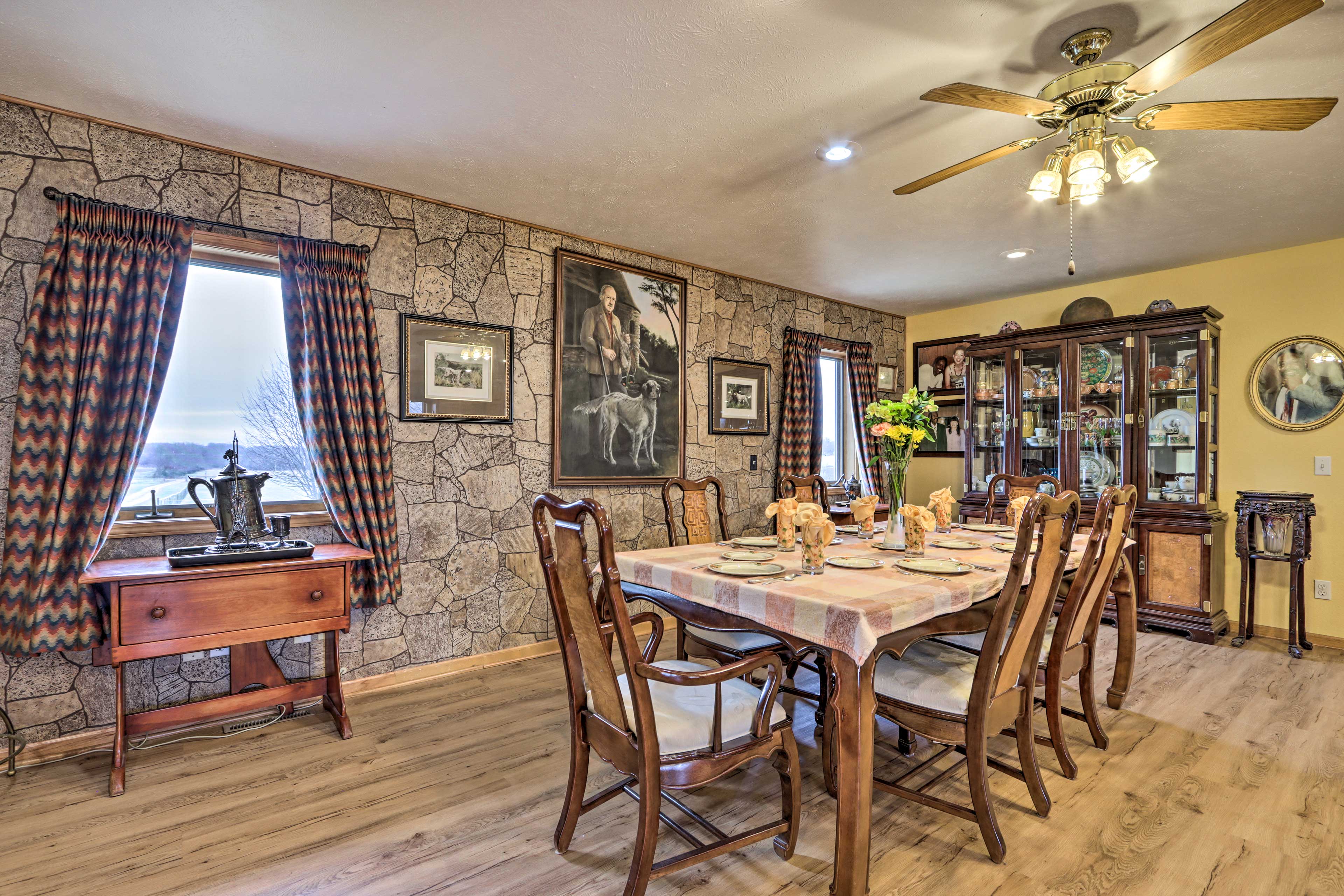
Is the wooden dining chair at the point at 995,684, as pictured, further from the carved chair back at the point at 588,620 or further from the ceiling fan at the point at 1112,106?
the ceiling fan at the point at 1112,106

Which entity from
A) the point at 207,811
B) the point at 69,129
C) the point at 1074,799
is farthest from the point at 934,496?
the point at 69,129

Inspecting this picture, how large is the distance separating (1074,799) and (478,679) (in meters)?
2.66

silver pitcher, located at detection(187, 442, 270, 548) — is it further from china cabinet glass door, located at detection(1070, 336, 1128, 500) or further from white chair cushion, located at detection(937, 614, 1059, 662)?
china cabinet glass door, located at detection(1070, 336, 1128, 500)

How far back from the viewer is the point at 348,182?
3162 millimetres

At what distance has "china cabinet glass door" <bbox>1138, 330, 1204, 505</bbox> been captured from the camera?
4.25 metres

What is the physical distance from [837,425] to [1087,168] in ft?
12.7

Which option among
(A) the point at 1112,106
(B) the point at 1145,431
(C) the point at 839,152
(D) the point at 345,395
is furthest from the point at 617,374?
(B) the point at 1145,431

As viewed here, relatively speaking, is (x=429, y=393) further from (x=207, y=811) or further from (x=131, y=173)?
(x=207, y=811)

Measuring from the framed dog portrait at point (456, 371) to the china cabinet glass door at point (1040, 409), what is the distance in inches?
150

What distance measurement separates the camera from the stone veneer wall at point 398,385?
2488mm

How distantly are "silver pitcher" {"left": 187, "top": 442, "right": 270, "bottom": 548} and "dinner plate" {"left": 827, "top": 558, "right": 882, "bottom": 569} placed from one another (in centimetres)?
230

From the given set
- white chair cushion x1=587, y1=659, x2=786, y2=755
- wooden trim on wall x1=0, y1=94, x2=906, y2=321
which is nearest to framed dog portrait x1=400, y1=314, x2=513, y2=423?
wooden trim on wall x1=0, y1=94, x2=906, y2=321

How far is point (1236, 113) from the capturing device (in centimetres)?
187

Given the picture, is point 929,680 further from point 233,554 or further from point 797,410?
point 797,410
